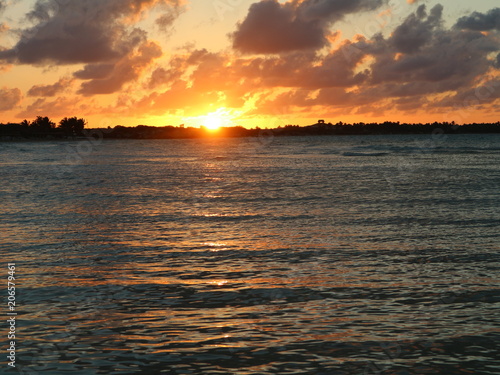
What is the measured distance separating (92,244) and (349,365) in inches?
491

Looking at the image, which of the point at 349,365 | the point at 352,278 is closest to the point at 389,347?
the point at 349,365

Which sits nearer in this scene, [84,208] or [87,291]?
[87,291]

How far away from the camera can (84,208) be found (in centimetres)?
3025

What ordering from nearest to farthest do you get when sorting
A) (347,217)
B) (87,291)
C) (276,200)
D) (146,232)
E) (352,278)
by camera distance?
(87,291)
(352,278)
(146,232)
(347,217)
(276,200)

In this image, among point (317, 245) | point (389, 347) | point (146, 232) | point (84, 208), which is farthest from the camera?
point (84, 208)

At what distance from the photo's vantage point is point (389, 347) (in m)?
9.64

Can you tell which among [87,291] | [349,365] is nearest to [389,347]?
[349,365]

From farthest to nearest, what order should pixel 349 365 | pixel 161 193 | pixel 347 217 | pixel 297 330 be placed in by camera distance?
pixel 161 193, pixel 347 217, pixel 297 330, pixel 349 365

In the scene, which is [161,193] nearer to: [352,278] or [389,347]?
[352,278]

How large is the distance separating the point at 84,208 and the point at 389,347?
23.3 meters

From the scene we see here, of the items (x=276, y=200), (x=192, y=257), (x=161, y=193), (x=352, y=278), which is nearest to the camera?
(x=352, y=278)

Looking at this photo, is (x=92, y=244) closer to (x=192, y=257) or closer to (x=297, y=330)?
(x=192, y=257)

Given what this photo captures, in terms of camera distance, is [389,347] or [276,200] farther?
[276,200]

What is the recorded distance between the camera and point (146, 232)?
71.5 ft
